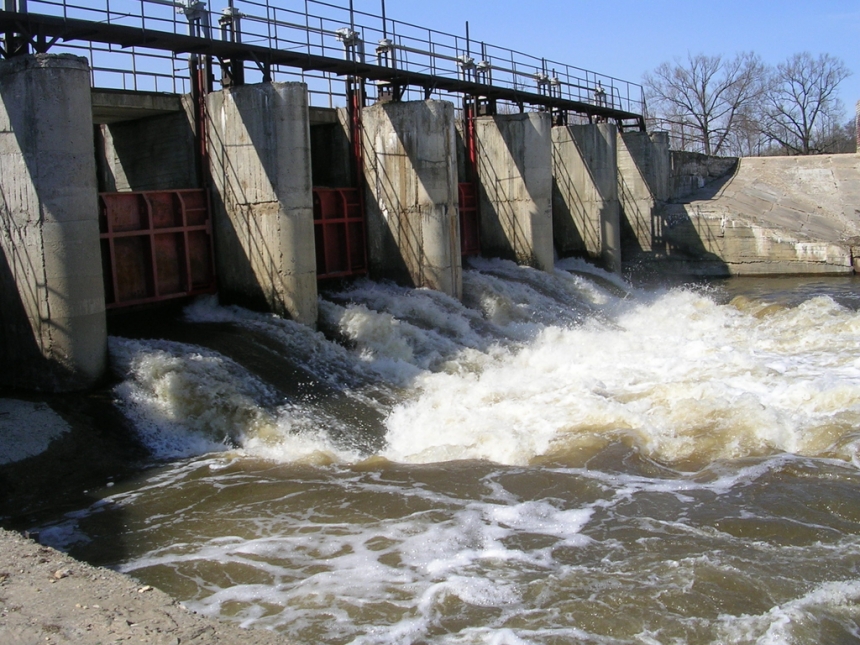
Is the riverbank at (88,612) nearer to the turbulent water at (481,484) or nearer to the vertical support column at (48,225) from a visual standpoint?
the turbulent water at (481,484)

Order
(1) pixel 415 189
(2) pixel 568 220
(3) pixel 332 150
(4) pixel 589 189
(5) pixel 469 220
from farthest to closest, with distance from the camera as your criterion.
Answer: (2) pixel 568 220, (4) pixel 589 189, (5) pixel 469 220, (3) pixel 332 150, (1) pixel 415 189

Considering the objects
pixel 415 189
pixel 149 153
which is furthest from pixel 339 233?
pixel 149 153

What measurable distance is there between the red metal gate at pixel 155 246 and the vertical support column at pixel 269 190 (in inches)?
26.8

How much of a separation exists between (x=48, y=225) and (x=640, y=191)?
2109 centimetres

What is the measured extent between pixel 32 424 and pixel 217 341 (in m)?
3.26

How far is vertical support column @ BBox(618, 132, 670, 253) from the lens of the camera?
27484 mm

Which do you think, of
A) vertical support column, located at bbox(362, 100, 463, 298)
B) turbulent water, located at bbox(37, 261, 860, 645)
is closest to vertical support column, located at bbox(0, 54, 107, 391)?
turbulent water, located at bbox(37, 261, 860, 645)

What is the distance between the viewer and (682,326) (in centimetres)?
1838

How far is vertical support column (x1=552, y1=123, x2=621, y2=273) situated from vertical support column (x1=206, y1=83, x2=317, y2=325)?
12521 millimetres

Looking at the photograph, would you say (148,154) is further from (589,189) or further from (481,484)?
(589,189)

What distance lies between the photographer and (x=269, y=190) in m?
13.7

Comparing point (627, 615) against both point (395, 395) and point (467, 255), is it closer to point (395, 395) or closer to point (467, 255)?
point (395, 395)

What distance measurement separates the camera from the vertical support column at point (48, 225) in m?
10.2

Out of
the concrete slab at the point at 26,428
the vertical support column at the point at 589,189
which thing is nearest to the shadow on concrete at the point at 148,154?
the concrete slab at the point at 26,428
